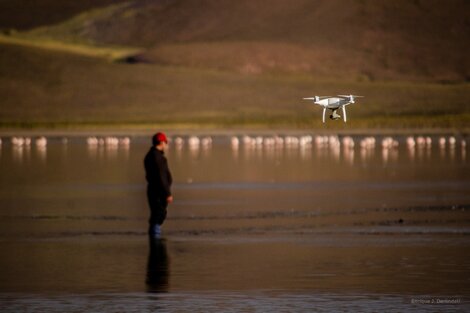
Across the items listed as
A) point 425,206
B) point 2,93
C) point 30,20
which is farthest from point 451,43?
point 425,206

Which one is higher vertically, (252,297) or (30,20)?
(30,20)

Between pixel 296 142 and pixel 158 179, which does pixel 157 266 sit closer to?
pixel 158 179

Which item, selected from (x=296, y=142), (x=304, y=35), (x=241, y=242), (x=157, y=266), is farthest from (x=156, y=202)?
(x=304, y=35)

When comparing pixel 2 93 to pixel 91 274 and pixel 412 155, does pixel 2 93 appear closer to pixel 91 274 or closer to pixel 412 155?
pixel 412 155

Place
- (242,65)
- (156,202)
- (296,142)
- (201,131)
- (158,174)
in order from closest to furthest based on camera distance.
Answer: (158,174)
(156,202)
(296,142)
(201,131)
(242,65)

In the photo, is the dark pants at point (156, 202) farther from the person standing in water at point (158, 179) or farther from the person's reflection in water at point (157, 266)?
the person's reflection in water at point (157, 266)

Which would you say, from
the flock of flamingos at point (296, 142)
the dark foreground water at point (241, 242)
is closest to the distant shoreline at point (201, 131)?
the flock of flamingos at point (296, 142)
